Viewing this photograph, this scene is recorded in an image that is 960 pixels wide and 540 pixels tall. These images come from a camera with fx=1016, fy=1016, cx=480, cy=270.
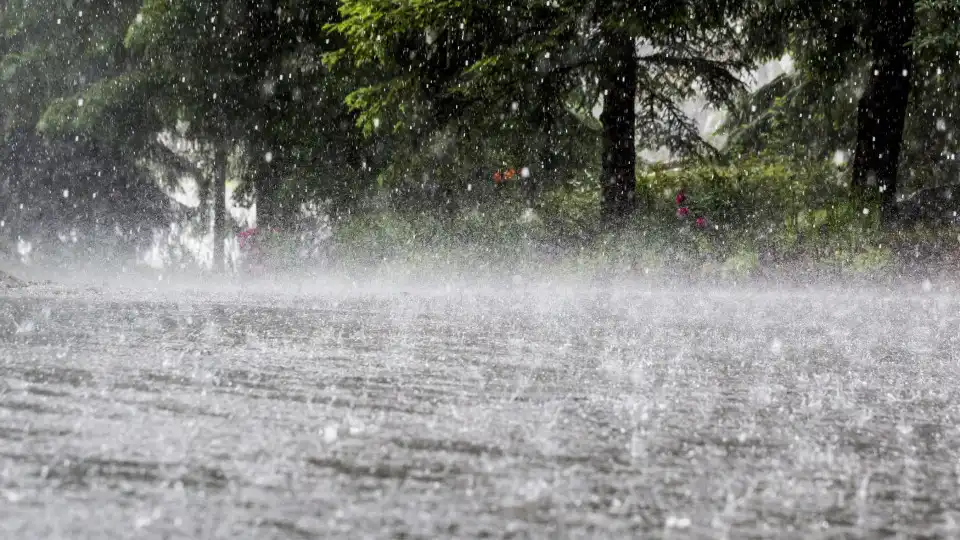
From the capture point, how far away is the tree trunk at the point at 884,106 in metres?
11.9

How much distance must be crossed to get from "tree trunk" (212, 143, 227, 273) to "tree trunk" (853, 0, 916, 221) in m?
10.7

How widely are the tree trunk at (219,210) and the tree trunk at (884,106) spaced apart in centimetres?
1066

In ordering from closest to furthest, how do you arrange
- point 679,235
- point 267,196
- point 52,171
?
point 679,235, point 267,196, point 52,171

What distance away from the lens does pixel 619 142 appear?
13.5 meters

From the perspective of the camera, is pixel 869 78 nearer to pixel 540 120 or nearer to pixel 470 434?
pixel 540 120

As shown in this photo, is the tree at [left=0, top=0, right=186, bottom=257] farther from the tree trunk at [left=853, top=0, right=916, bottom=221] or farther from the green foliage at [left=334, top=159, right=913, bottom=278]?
the tree trunk at [left=853, top=0, right=916, bottom=221]

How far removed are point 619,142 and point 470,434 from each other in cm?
1141

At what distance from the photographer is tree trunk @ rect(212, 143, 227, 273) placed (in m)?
18.1

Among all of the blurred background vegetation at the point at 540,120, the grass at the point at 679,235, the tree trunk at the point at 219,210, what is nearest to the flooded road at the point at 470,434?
the grass at the point at 679,235

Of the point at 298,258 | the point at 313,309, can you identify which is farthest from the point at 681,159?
the point at 313,309

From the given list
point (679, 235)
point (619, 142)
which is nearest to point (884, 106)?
point (679, 235)

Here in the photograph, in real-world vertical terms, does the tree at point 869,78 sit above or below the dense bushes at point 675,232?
above

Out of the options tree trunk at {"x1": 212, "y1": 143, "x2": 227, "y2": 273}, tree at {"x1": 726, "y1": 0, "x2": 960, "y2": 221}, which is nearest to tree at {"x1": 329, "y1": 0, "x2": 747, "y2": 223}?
tree at {"x1": 726, "y1": 0, "x2": 960, "y2": 221}

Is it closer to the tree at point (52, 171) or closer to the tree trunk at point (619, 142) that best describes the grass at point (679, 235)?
the tree trunk at point (619, 142)
